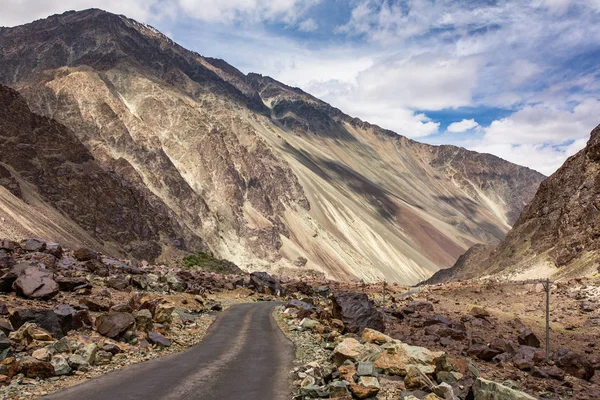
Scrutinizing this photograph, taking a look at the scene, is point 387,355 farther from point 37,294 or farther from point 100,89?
point 100,89

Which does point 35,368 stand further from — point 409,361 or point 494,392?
point 494,392

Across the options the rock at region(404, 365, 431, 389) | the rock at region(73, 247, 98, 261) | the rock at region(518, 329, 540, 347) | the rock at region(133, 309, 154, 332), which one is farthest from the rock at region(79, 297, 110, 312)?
the rock at region(518, 329, 540, 347)

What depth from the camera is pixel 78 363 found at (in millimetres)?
13016

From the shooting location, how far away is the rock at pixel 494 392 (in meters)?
9.70

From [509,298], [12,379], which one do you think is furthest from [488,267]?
[12,379]

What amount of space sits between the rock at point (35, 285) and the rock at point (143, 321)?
13.7 ft

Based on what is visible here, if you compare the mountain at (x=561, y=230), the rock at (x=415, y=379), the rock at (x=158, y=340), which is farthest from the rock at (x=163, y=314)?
the mountain at (x=561, y=230)

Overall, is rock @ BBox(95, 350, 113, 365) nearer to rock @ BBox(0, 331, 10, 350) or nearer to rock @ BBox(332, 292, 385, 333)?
rock @ BBox(0, 331, 10, 350)

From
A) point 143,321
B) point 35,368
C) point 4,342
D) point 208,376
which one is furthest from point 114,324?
point 208,376

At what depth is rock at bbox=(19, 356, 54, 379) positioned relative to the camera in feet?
39.0

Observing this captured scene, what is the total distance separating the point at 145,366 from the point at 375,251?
13534 centimetres

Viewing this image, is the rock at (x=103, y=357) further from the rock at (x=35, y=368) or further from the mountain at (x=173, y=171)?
the mountain at (x=173, y=171)

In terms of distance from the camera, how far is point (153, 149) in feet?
325

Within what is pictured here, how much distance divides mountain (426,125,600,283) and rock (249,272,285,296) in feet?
85.7
